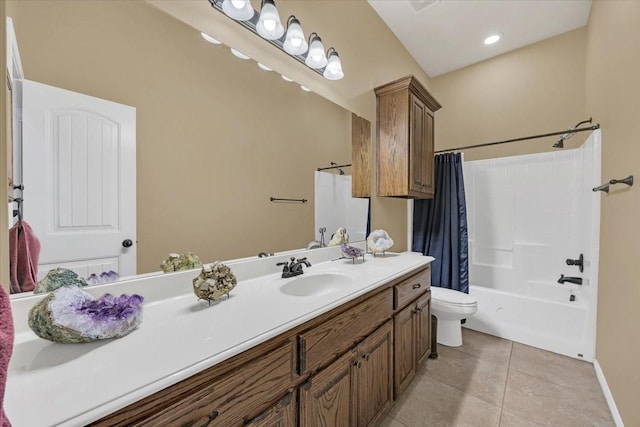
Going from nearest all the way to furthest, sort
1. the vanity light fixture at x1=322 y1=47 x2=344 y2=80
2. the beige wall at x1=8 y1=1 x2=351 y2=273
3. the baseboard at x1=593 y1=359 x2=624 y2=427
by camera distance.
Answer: the beige wall at x1=8 y1=1 x2=351 y2=273
the baseboard at x1=593 y1=359 x2=624 y2=427
the vanity light fixture at x1=322 y1=47 x2=344 y2=80

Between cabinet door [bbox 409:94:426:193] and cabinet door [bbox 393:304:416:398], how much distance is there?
3.22 ft

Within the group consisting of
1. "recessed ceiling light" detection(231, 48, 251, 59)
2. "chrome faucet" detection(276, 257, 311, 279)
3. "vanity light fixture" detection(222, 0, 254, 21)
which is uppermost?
"vanity light fixture" detection(222, 0, 254, 21)

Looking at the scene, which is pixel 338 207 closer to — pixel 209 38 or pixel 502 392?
pixel 209 38

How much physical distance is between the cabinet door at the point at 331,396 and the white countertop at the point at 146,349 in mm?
248

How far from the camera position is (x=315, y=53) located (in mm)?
1541

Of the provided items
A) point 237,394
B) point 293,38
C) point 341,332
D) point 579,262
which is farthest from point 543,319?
point 293,38

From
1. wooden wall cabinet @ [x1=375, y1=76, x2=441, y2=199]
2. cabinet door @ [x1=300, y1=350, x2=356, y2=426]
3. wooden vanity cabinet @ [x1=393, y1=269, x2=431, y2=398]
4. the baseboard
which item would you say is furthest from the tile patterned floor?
wooden wall cabinet @ [x1=375, y1=76, x2=441, y2=199]

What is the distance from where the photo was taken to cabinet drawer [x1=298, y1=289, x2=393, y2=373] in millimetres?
874

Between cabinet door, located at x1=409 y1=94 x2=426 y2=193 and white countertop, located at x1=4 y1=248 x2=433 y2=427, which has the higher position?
cabinet door, located at x1=409 y1=94 x2=426 y2=193

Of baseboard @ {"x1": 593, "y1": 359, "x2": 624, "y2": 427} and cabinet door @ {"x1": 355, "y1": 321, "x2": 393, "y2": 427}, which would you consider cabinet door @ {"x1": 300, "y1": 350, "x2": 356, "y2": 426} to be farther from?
baseboard @ {"x1": 593, "y1": 359, "x2": 624, "y2": 427}

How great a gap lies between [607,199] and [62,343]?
2.75 metres

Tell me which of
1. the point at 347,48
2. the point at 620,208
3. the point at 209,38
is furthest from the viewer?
the point at 347,48

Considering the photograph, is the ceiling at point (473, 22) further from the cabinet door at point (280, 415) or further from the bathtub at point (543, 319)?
the cabinet door at point (280, 415)

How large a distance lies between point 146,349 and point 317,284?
881mm
